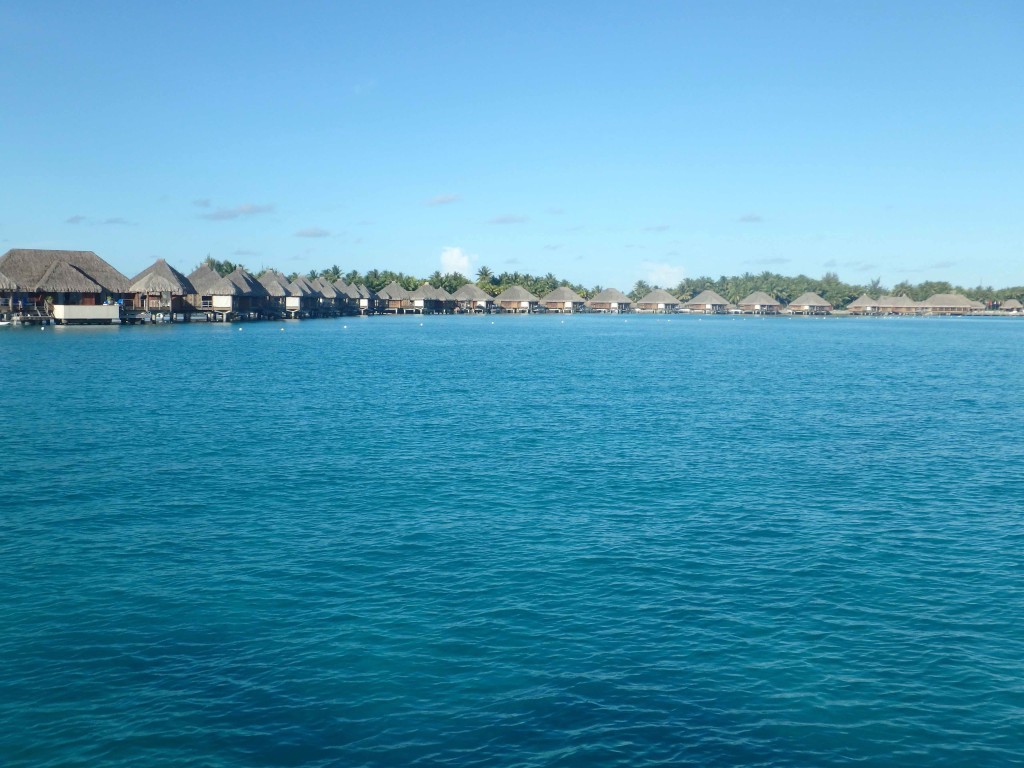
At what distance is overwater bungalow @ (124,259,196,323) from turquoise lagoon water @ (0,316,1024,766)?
75.1m

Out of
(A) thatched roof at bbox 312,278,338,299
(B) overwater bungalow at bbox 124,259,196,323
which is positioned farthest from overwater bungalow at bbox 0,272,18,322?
(A) thatched roof at bbox 312,278,338,299

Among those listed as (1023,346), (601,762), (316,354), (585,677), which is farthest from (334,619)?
(1023,346)

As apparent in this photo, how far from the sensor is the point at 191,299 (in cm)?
12112

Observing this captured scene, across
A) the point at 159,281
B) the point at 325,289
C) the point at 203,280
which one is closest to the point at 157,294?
the point at 159,281

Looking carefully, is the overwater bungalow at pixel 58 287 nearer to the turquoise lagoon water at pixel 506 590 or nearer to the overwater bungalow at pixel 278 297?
the overwater bungalow at pixel 278 297

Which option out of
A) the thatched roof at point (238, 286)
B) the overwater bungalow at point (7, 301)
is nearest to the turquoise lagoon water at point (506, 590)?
the overwater bungalow at point (7, 301)

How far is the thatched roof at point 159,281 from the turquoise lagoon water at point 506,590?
75.1m

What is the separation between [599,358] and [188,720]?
67.5 m

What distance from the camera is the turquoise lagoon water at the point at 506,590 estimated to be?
42.0ft

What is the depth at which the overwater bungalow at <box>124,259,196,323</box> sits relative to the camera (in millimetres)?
109500

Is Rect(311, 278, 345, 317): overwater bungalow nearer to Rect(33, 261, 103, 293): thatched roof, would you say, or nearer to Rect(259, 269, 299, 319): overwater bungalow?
Rect(259, 269, 299, 319): overwater bungalow

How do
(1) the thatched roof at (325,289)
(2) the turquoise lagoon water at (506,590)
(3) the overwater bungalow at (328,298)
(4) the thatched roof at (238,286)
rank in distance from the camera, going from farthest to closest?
(3) the overwater bungalow at (328,298) < (1) the thatched roof at (325,289) < (4) the thatched roof at (238,286) < (2) the turquoise lagoon water at (506,590)

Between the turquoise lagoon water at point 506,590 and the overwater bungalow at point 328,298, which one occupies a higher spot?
the overwater bungalow at point 328,298

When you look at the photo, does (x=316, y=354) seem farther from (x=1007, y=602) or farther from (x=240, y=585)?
(x=1007, y=602)
